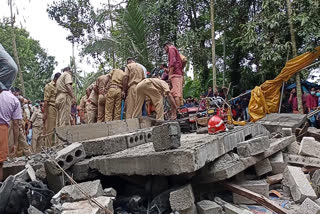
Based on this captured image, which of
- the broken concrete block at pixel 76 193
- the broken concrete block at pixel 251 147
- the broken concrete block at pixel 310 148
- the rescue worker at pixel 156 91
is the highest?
the rescue worker at pixel 156 91

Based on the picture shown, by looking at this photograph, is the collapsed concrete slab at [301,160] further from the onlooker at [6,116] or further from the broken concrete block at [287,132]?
the onlooker at [6,116]

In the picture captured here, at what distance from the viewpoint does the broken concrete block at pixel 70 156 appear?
3480 mm

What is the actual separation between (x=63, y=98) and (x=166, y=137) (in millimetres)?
5169

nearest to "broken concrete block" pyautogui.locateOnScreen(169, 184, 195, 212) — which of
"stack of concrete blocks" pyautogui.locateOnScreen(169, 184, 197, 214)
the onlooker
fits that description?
"stack of concrete blocks" pyautogui.locateOnScreen(169, 184, 197, 214)

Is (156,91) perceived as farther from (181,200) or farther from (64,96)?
(181,200)

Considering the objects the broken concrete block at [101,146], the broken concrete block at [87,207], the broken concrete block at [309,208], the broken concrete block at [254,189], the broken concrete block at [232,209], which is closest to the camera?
the broken concrete block at [87,207]

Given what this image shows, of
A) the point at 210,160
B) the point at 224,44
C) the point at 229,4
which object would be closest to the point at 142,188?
the point at 210,160

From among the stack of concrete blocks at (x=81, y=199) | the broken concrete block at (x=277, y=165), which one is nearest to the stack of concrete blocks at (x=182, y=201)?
the stack of concrete blocks at (x=81, y=199)

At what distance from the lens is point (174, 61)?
24.7 ft

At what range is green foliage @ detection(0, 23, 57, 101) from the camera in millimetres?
24291

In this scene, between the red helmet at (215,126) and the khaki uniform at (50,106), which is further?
the khaki uniform at (50,106)

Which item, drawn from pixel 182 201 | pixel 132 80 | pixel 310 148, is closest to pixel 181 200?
pixel 182 201

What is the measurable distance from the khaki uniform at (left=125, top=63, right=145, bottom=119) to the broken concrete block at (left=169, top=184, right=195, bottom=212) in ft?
14.6

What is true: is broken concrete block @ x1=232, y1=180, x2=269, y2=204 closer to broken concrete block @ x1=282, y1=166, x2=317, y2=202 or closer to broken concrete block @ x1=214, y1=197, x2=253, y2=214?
broken concrete block @ x1=214, y1=197, x2=253, y2=214
